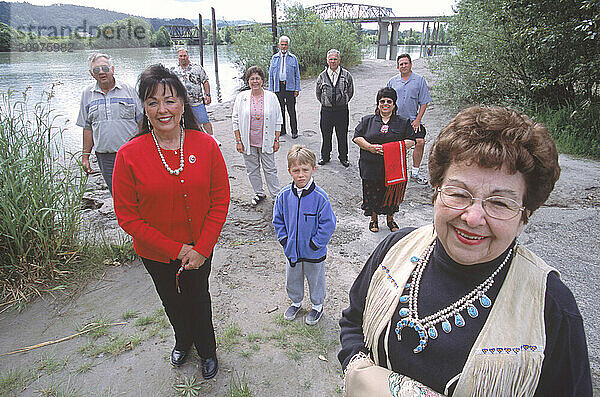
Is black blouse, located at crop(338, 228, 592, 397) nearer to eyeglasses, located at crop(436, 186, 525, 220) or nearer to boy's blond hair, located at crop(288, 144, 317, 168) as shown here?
eyeglasses, located at crop(436, 186, 525, 220)

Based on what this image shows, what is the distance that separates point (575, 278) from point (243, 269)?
3181 millimetres

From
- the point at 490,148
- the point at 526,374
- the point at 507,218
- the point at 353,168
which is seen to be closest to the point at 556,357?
the point at 526,374

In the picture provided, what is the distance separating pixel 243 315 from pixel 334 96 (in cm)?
432

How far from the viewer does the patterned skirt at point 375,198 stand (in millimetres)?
4430

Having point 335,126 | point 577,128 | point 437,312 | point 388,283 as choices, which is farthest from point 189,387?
point 577,128

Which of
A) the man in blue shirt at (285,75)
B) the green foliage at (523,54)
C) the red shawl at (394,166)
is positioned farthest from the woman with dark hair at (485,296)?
the man in blue shirt at (285,75)

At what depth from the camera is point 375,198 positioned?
4496mm

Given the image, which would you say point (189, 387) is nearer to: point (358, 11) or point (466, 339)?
point (466, 339)

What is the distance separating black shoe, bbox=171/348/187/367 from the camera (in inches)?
104

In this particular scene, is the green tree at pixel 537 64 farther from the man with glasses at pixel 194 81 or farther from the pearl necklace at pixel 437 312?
the pearl necklace at pixel 437 312

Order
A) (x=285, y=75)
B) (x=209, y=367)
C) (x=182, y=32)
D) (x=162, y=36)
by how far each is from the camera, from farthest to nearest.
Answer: (x=182, y=32), (x=162, y=36), (x=285, y=75), (x=209, y=367)

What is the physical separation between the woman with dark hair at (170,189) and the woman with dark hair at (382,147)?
7.66ft

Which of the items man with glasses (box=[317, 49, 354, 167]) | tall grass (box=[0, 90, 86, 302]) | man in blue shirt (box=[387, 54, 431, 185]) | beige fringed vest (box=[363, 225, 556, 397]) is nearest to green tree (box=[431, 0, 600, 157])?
man in blue shirt (box=[387, 54, 431, 185])

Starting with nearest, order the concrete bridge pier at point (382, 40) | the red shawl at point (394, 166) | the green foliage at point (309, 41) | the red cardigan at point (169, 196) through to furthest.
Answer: the red cardigan at point (169, 196) < the red shawl at point (394, 166) < the green foliage at point (309, 41) < the concrete bridge pier at point (382, 40)
